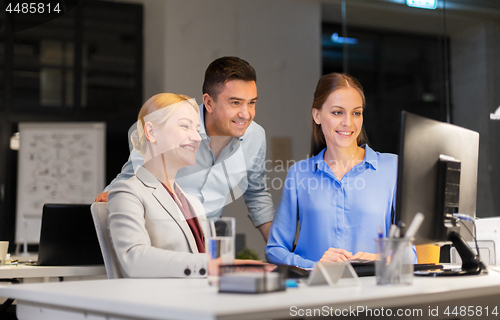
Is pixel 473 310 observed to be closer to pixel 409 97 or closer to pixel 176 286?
pixel 176 286

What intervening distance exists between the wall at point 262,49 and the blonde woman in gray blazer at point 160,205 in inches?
89.2

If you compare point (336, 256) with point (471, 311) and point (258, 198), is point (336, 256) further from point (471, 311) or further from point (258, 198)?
point (258, 198)

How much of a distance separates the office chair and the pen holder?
0.83m

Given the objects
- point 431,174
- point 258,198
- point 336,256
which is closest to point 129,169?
point 258,198

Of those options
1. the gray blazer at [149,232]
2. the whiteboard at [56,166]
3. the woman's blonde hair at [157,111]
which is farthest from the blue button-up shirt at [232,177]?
the whiteboard at [56,166]

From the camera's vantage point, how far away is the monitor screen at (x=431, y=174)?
123 cm

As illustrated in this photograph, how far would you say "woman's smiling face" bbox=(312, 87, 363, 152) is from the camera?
6.36 ft

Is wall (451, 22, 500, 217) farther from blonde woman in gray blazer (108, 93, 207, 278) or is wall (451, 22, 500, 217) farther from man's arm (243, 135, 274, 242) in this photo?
blonde woman in gray blazer (108, 93, 207, 278)

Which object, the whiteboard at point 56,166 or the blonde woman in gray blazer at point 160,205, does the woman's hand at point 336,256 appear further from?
the whiteboard at point 56,166

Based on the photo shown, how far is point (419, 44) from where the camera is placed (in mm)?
4332

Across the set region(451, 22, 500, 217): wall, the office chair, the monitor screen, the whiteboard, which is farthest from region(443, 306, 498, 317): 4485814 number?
the whiteboard

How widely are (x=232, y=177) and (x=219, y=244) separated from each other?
150 cm

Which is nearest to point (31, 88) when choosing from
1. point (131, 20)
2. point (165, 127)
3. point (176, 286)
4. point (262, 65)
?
point (131, 20)

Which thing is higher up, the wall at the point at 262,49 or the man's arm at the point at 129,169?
the wall at the point at 262,49
